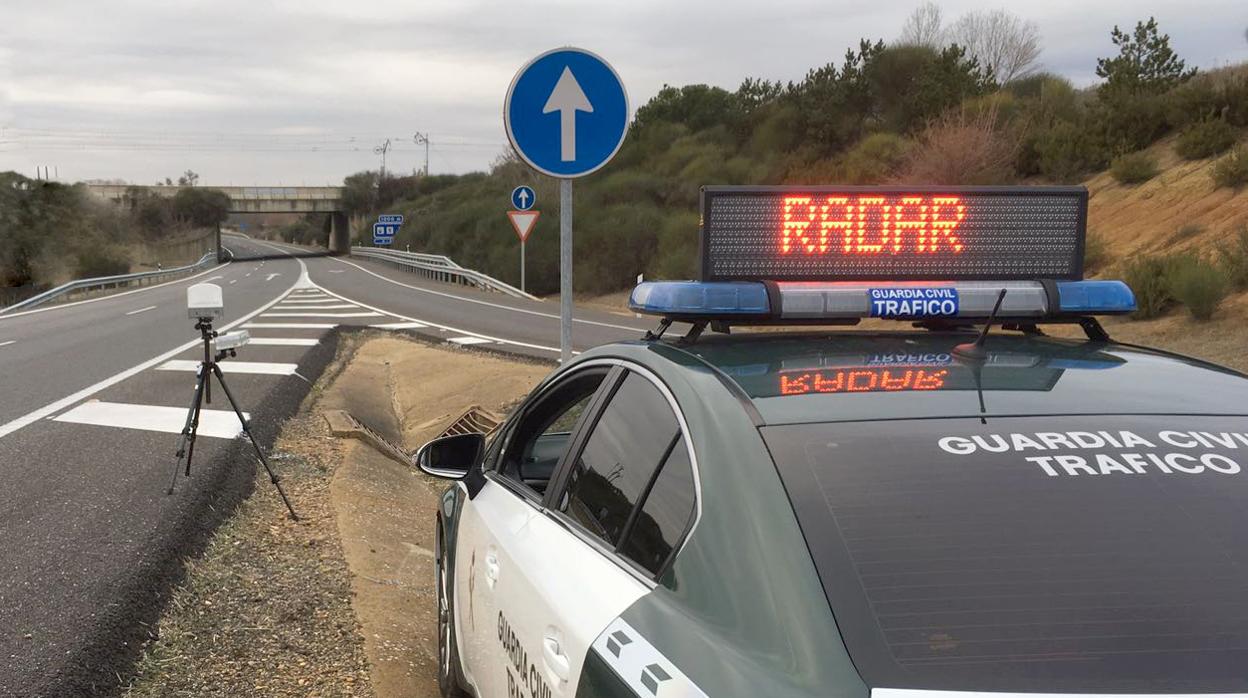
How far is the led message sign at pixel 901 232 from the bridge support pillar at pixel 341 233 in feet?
317

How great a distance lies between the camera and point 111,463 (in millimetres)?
7082

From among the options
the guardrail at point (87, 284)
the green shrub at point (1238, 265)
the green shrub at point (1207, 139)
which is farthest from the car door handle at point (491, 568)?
the guardrail at point (87, 284)

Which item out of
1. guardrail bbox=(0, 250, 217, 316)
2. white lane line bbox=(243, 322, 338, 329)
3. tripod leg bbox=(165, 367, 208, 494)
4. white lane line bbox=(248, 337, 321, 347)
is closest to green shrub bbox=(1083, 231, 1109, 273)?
white lane line bbox=(243, 322, 338, 329)

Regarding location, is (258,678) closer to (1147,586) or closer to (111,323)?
(1147,586)

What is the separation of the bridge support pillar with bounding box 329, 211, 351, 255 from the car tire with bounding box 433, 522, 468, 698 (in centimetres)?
9555

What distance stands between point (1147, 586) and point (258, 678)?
3.27 metres

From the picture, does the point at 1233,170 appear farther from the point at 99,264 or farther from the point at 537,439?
the point at 99,264

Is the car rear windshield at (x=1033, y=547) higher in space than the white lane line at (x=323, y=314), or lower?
higher

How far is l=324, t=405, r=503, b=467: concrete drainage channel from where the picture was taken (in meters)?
8.68

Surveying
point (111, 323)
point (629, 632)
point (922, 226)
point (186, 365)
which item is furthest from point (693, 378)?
A: point (111, 323)

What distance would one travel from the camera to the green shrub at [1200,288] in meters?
14.9

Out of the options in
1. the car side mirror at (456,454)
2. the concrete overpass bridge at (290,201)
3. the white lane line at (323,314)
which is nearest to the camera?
the car side mirror at (456,454)

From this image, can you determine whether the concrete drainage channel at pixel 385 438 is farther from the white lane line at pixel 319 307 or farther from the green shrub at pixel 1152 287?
the white lane line at pixel 319 307

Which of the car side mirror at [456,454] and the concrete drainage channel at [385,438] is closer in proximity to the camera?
the car side mirror at [456,454]
